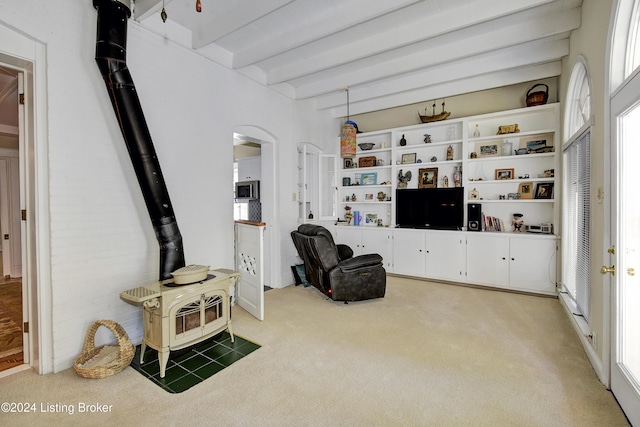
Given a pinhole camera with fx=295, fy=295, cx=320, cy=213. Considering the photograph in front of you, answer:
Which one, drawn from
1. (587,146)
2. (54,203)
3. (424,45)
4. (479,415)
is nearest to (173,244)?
(54,203)

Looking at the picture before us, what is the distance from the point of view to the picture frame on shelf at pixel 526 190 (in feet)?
15.0

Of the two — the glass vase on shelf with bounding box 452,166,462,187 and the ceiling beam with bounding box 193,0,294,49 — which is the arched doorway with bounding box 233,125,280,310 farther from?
the glass vase on shelf with bounding box 452,166,462,187

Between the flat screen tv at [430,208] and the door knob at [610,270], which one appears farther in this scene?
the flat screen tv at [430,208]

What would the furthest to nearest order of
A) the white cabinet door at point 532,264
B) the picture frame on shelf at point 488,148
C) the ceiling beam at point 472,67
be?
the picture frame on shelf at point 488,148 → the white cabinet door at point 532,264 → the ceiling beam at point 472,67

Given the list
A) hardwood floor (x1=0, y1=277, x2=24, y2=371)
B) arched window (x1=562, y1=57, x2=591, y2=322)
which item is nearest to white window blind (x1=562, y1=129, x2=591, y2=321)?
arched window (x1=562, y1=57, x2=591, y2=322)

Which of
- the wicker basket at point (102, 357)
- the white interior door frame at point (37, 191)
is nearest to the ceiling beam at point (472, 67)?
the white interior door frame at point (37, 191)

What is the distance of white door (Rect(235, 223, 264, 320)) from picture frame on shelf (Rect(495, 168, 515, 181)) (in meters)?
3.91

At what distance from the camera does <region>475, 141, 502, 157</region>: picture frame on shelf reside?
4.80 m

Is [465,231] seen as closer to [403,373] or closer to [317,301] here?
[317,301]

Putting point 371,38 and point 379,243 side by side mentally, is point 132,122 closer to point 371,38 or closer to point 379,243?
point 371,38

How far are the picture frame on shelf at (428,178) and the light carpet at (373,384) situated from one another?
2588 mm

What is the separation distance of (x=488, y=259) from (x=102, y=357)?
192 inches

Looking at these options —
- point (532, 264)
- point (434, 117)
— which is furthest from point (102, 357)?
point (434, 117)

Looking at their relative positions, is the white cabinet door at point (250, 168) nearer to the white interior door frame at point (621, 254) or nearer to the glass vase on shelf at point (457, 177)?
the glass vase on shelf at point (457, 177)
